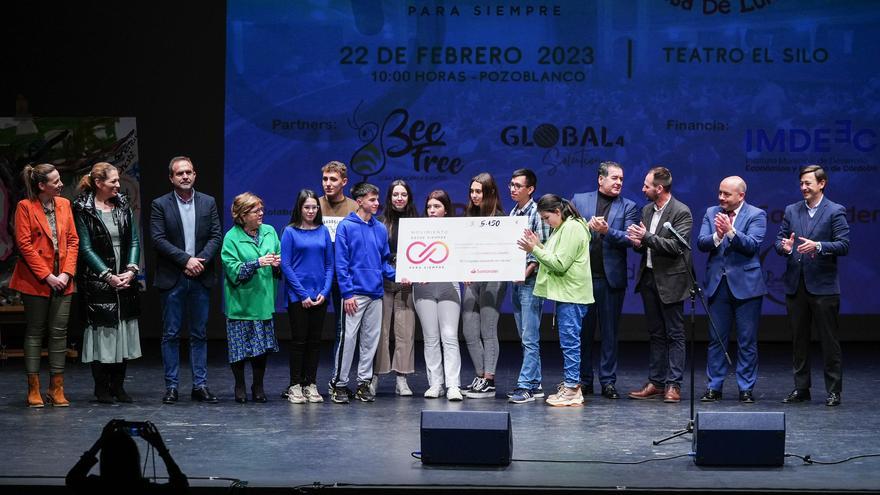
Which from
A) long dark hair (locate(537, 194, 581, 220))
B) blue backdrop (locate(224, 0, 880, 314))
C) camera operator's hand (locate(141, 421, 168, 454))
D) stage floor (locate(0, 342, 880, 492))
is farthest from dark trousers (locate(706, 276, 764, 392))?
camera operator's hand (locate(141, 421, 168, 454))

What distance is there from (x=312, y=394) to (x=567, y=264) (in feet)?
6.46

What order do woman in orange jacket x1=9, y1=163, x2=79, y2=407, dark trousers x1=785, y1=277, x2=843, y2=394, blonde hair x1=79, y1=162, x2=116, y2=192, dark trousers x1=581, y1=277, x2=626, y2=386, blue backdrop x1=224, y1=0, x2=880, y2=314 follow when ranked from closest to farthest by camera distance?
woman in orange jacket x1=9, y1=163, x2=79, y2=407, blonde hair x1=79, y1=162, x2=116, y2=192, dark trousers x1=785, y1=277, x2=843, y2=394, dark trousers x1=581, y1=277, x2=626, y2=386, blue backdrop x1=224, y1=0, x2=880, y2=314

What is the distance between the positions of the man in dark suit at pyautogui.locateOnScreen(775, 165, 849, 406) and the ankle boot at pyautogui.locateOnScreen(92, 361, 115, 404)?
15.4ft

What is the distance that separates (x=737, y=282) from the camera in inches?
298

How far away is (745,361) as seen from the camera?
764 cm

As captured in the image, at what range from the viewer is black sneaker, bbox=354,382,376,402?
7.60m

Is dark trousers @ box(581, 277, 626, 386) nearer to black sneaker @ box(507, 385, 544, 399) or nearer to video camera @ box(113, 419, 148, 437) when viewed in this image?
black sneaker @ box(507, 385, 544, 399)

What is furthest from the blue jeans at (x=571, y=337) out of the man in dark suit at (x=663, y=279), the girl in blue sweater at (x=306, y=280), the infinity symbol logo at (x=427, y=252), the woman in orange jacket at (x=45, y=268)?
the woman in orange jacket at (x=45, y=268)

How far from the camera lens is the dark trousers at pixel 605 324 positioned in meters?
7.81

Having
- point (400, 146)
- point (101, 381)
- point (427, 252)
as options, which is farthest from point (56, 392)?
point (400, 146)

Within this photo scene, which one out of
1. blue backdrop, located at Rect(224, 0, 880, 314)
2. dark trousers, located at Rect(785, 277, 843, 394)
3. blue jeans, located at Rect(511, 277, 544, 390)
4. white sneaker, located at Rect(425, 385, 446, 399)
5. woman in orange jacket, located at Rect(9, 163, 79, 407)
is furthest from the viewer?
blue backdrop, located at Rect(224, 0, 880, 314)

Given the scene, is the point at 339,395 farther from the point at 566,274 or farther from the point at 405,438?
the point at 566,274

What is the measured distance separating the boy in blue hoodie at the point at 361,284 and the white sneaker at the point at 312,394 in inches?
3.8

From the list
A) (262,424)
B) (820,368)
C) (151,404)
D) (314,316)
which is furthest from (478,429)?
(820,368)
